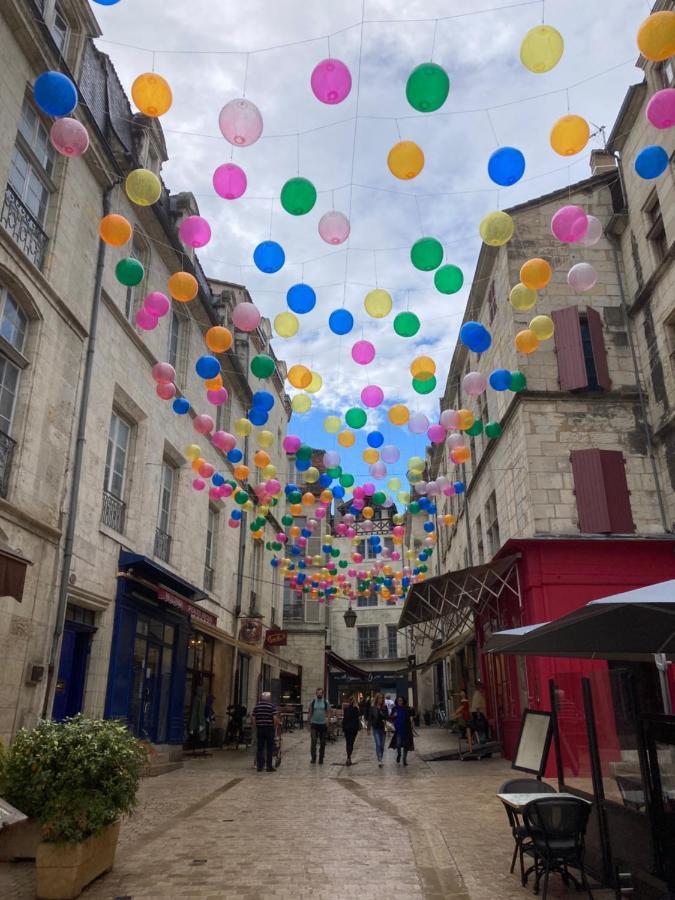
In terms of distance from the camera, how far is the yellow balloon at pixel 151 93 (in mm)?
6422

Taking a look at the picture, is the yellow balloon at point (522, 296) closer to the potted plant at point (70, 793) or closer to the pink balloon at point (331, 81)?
the pink balloon at point (331, 81)

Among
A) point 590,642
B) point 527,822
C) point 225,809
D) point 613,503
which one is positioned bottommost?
point 225,809

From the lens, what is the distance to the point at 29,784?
4.71 m

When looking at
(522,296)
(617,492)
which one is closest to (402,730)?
(617,492)

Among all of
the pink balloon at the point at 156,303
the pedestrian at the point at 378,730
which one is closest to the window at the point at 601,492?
the pedestrian at the point at 378,730

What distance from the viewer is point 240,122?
6.70 meters

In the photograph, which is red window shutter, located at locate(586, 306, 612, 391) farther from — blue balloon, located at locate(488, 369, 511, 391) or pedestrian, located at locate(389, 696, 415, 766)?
pedestrian, located at locate(389, 696, 415, 766)

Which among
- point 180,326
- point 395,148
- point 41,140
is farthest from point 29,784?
point 180,326

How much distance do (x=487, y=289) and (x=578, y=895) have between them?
14454mm

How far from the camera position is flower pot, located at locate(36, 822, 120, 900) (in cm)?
445

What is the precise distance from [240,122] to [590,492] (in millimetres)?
9724

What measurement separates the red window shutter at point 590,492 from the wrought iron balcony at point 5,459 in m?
10.3

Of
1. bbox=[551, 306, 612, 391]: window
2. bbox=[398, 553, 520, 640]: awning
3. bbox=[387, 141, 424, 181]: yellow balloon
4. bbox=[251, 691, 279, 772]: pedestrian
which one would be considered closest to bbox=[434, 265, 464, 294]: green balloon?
bbox=[387, 141, 424, 181]: yellow balloon

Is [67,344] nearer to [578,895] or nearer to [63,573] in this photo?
[63,573]
